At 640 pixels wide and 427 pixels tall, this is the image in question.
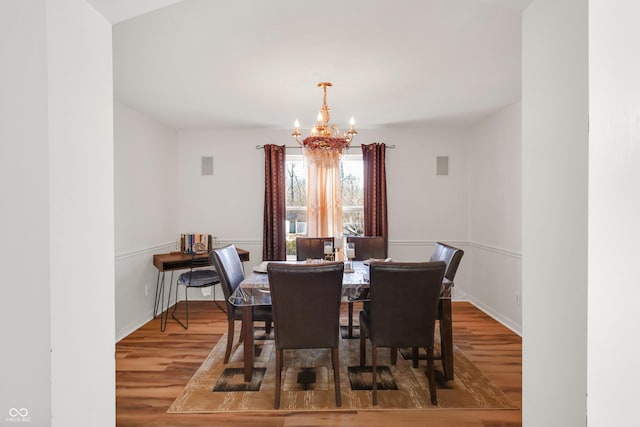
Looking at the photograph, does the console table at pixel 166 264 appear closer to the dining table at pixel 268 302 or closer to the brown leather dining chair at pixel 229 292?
the brown leather dining chair at pixel 229 292

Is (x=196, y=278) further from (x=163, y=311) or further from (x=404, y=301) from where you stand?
(x=404, y=301)

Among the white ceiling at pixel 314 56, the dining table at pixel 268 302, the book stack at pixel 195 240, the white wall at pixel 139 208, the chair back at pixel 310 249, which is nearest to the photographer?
the white ceiling at pixel 314 56

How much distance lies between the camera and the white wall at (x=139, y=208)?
3652mm

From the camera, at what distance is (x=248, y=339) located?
8.47 ft

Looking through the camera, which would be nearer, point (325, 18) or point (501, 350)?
point (325, 18)

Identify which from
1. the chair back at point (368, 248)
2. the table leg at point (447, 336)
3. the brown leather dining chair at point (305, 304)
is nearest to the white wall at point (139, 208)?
the brown leather dining chair at point (305, 304)

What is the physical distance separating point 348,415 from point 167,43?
2.76m
